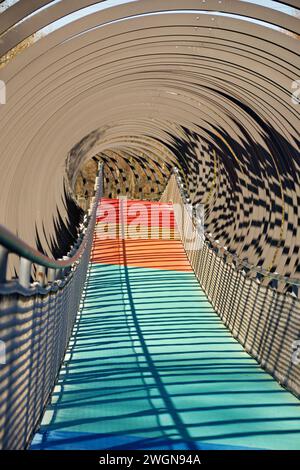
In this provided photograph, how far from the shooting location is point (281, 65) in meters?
13.1

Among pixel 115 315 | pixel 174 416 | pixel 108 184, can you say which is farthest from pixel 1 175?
pixel 108 184

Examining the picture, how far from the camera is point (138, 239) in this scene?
2967cm

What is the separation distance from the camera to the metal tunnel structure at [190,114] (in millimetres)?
10984

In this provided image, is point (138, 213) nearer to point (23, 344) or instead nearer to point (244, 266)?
point (244, 266)

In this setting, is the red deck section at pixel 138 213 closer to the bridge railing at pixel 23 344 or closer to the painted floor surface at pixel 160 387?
the painted floor surface at pixel 160 387

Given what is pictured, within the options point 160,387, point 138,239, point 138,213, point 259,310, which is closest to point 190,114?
point 138,239

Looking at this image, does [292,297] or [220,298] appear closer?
[292,297]

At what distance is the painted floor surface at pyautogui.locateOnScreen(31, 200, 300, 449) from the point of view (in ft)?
23.7

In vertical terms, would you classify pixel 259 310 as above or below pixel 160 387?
above

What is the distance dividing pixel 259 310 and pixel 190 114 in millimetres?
15354

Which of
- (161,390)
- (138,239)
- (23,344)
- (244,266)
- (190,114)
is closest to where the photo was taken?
(23,344)

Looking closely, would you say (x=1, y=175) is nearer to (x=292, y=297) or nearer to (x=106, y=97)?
(x=292, y=297)

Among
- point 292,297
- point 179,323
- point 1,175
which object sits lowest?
point 179,323
